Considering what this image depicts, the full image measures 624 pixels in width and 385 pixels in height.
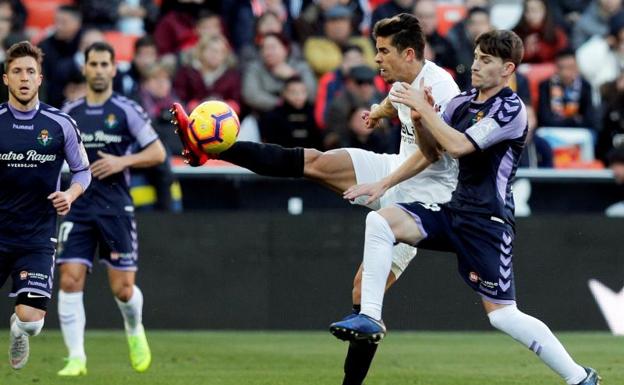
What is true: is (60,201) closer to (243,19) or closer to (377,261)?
(377,261)

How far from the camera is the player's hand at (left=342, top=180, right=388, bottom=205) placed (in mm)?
9211

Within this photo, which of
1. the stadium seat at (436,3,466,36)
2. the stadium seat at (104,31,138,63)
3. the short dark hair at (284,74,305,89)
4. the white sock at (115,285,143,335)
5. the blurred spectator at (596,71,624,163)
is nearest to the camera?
the white sock at (115,285,143,335)

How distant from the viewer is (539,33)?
61.0ft

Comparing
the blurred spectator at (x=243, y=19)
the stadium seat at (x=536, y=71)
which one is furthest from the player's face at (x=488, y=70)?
the stadium seat at (x=536, y=71)

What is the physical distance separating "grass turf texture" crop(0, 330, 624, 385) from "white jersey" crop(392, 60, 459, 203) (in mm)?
1869

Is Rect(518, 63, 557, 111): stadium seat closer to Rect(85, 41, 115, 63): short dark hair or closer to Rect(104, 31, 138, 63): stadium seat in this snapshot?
Rect(104, 31, 138, 63): stadium seat

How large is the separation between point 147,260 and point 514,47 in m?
6.58

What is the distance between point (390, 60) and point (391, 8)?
9.09 metres

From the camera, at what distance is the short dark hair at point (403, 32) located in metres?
9.47

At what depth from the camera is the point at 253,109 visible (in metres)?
16.9

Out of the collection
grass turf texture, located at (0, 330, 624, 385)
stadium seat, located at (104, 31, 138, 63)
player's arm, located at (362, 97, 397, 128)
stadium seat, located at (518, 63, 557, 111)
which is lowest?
grass turf texture, located at (0, 330, 624, 385)

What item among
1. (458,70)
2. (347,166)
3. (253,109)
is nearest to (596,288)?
(458,70)

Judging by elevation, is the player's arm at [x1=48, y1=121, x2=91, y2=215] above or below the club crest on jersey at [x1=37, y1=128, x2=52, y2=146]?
below

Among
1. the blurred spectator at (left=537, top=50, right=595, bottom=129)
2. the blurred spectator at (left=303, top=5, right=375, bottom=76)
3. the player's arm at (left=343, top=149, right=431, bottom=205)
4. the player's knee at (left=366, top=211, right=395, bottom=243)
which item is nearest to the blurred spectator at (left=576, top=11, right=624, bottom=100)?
the blurred spectator at (left=537, top=50, right=595, bottom=129)
